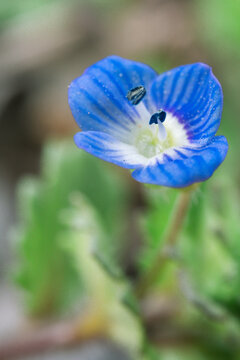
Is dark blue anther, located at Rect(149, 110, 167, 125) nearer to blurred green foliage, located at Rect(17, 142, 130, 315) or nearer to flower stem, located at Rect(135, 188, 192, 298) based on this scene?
flower stem, located at Rect(135, 188, 192, 298)

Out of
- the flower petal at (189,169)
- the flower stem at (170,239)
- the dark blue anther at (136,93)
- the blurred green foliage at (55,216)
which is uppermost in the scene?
the blurred green foliage at (55,216)

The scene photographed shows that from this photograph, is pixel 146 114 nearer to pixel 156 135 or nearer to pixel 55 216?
pixel 156 135

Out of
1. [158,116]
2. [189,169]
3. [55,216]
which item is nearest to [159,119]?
[158,116]

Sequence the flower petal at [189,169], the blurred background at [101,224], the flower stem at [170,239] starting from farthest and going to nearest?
the blurred background at [101,224] < the flower stem at [170,239] < the flower petal at [189,169]

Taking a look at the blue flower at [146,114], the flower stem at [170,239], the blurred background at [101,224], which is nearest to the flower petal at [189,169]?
the blue flower at [146,114]

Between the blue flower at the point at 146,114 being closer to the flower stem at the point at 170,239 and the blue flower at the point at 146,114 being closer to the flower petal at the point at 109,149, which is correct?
the flower petal at the point at 109,149

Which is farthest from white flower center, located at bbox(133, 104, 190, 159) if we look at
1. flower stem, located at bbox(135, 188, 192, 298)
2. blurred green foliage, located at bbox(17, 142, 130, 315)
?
blurred green foliage, located at bbox(17, 142, 130, 315)

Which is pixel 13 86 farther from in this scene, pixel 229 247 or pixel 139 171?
pixel 139 171
